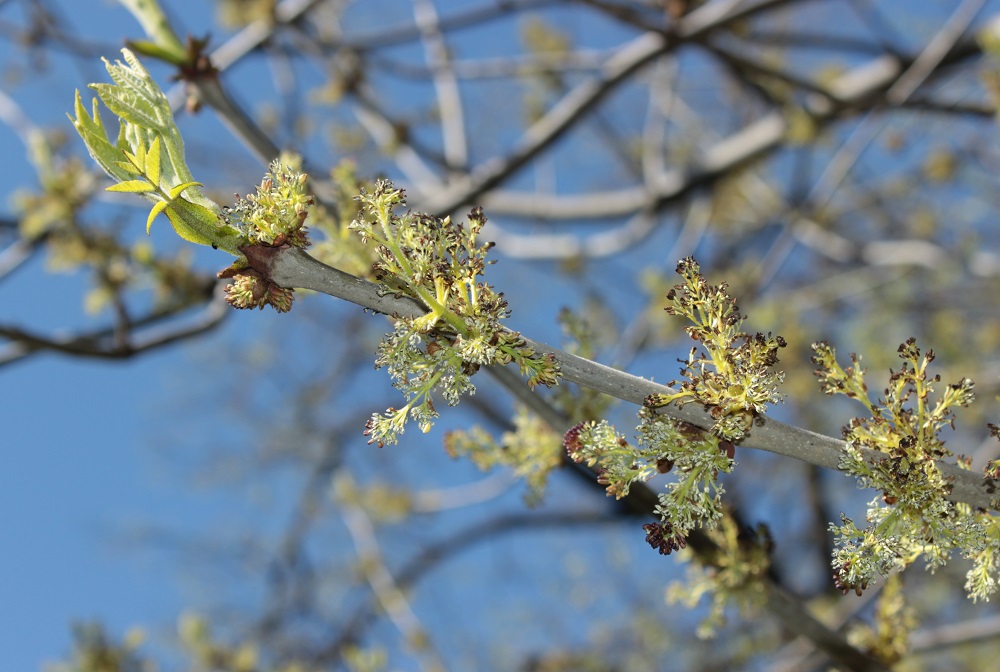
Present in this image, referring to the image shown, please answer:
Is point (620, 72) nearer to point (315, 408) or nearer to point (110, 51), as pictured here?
point (110, 51)

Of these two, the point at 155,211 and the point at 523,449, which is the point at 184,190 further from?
the point at 523,449

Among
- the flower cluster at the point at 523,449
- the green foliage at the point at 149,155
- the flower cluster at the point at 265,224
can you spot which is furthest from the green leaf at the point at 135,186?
the flower cluster at the point at 523,449

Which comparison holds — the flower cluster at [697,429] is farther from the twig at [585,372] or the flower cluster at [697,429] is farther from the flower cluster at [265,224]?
the flower cluster at [265,224]

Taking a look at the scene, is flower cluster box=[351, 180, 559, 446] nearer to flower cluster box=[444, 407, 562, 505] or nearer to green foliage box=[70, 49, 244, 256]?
green foliage box=[70, 49, 244, 256]

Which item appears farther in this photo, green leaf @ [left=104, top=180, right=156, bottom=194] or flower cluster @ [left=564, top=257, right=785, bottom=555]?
flower cluster @ [left=564, top=257, right=785, bottom=555]

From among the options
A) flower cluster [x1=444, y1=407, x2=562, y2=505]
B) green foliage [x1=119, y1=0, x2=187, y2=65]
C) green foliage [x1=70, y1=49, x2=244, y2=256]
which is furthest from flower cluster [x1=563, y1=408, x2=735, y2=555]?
green foliage [x1=119, y1=0, x2=187, y2=65]

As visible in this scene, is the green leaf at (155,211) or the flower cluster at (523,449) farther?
the flower cluster at (523,449)

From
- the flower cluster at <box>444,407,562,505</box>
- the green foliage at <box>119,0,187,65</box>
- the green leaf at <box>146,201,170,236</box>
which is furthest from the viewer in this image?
the green foliage at <box>119,0,187,65</box>
